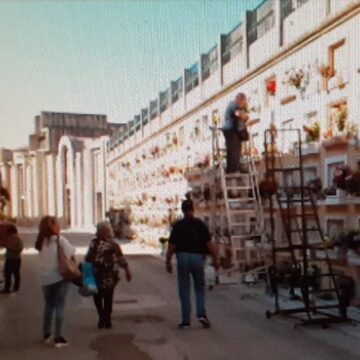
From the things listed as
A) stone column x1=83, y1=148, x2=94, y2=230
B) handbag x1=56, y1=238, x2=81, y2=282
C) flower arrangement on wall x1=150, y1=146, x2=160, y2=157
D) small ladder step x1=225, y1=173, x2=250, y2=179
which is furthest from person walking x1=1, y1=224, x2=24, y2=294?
stone column x1=83, y1=148, x2=94, y2=230

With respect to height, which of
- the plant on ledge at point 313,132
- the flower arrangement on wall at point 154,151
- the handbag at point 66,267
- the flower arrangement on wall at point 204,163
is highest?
the flower arrangement on wall at point 154,151

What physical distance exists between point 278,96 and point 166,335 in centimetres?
789

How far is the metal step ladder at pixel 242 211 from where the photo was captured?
11586mm

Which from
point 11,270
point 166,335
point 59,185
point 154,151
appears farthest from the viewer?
point 59,185

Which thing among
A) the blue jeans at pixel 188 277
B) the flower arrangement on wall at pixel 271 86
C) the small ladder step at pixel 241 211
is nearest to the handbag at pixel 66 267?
the blue jeans at pixel 188 277

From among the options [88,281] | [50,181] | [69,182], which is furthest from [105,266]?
[50,181]

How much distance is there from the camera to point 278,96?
13398mm

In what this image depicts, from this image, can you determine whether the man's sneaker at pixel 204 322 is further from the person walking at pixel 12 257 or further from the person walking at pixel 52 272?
the person walking at pixel 12 257

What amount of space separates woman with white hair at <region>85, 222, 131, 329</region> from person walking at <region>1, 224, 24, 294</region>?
4.58 m

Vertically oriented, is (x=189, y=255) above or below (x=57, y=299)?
above

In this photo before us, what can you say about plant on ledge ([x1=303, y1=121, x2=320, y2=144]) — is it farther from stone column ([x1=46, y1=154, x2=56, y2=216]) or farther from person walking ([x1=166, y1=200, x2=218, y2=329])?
stone column ([x1=46, y1=154, x2=56, y2=216])

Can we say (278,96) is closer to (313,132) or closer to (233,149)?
(233,149)

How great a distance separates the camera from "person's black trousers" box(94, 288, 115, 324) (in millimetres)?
7610

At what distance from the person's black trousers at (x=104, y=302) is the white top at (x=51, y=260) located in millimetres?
984
